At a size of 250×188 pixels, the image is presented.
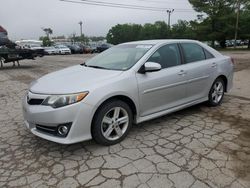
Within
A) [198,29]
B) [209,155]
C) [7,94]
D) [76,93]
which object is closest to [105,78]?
[76,93]

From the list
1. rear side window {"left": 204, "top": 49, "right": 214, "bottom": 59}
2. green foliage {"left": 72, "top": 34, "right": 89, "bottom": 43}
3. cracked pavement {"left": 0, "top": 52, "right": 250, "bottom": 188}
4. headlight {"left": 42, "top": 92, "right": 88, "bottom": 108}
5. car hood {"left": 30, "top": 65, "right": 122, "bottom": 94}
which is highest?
green foliage {"left": 72, "top": 34, "right": 89, "bottom": 43}

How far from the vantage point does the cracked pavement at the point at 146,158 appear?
2824 millimetres

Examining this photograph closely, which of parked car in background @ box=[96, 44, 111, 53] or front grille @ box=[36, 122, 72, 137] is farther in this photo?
parked car in background @ box=[96, 44, 111, 53]

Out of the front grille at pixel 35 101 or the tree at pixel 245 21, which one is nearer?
the front grille at pixel 35 101

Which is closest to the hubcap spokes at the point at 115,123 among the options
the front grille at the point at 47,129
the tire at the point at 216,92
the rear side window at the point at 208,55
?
the front grille at the point at 47,129

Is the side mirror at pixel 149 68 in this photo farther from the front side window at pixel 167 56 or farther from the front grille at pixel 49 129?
the front grille at pixel 49 129

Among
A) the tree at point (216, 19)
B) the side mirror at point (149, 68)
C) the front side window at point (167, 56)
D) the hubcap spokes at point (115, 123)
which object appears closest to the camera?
the hubcap spokes at point (115, 123)

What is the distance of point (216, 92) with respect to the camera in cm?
537

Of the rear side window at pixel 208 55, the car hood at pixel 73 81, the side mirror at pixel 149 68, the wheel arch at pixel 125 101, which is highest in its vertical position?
the rear side window at pixel 208 55

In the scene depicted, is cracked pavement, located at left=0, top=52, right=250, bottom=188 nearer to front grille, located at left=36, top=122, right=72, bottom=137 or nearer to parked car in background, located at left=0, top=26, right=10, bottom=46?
front grille, located at left=36, top=122, right=72, bottom=137

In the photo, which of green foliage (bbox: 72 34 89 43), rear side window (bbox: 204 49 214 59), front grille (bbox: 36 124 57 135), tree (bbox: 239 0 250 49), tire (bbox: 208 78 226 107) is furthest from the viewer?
green foliage (bbox: 72 34 89 43)

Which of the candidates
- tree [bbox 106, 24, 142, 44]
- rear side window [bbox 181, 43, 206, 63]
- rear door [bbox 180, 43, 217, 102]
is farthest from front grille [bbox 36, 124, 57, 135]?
tree [bbox 106, 24, 142, 44]

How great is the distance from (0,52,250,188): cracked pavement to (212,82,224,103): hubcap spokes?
749mm

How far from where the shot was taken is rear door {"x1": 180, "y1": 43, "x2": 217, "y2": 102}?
4.62 meters
